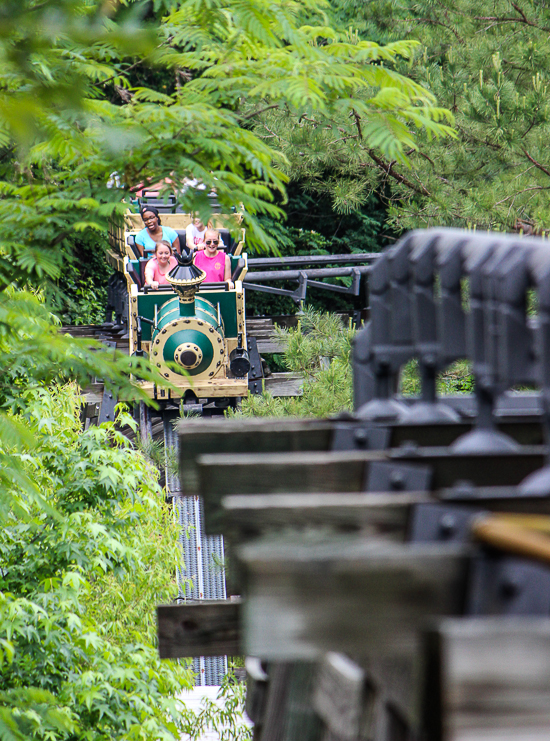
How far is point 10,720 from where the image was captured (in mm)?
3023

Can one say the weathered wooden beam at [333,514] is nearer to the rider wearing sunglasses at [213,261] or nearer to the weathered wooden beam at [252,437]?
the weathered wooden beam at [252,437]

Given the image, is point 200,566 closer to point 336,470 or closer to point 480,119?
point 480,119

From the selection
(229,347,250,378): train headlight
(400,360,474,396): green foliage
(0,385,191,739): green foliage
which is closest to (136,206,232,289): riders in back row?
(229,347,250,378): train headlight

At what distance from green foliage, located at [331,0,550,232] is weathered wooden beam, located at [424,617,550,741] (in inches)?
264

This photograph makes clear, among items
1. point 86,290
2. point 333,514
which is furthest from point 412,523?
point 86,290

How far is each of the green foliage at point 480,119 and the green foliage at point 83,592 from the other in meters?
4.03

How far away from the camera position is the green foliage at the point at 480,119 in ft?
26.8

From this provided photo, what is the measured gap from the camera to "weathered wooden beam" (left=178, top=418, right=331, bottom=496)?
76.3 inches

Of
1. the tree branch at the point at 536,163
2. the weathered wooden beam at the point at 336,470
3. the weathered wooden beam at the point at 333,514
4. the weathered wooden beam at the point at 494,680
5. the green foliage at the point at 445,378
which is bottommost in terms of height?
the weathered wooden beam at the point at 494,680

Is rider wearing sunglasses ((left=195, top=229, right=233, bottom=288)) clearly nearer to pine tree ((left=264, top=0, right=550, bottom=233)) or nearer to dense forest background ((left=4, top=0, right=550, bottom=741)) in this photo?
pine tree ((left=264, top=0, right=550, bottom=233))

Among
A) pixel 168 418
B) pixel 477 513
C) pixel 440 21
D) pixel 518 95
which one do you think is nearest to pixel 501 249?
pixel 477 513

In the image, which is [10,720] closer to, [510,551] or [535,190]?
[510,551]

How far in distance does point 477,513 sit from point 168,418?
1287cm

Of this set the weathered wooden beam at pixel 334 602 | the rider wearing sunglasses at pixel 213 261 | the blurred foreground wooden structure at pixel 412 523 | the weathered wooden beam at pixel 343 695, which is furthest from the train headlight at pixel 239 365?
the weathered wooden beam at pixel 334 602
